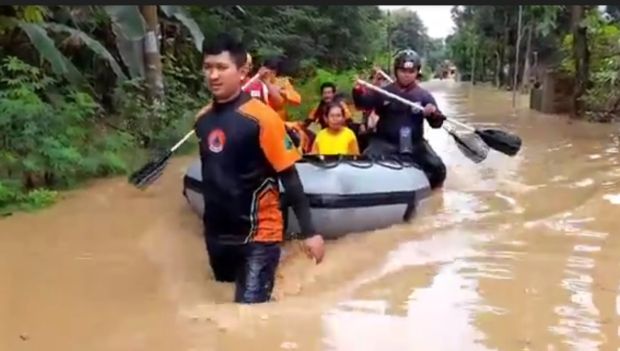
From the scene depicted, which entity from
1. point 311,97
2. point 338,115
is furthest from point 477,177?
point 311,97

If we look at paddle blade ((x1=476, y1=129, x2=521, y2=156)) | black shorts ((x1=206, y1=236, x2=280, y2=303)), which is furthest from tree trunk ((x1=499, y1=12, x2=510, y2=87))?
black shorts ((x1=206, y1=236, x2=280, y2=303))

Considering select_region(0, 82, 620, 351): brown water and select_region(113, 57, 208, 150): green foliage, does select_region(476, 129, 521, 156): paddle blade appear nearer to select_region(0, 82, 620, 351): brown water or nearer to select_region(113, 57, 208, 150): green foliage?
select_region(0, 82, 620, 351): brown water

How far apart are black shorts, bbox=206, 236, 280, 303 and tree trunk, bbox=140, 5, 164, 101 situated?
7.21 m

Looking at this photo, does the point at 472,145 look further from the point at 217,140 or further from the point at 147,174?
the point at 217,140

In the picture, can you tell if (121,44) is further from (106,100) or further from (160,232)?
(160,232)

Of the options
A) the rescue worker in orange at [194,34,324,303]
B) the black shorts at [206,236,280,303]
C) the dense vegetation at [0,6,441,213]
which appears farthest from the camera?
the dense vegetation at [0,6,441,213]

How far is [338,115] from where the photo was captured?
307 inches

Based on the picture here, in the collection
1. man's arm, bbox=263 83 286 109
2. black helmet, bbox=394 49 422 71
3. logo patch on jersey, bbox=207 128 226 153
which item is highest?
black helmet, bbox=394 49 422 71

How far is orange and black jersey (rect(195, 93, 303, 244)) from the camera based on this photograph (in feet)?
15.0

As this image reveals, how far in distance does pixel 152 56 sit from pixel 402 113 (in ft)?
16.0

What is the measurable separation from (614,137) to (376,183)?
921 cm

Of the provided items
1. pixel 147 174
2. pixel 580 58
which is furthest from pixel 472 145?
pixel 580 58

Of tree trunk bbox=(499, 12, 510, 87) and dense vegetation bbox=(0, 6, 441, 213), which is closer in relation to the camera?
dense vegetation bbox=(0, 6, 441, 213)

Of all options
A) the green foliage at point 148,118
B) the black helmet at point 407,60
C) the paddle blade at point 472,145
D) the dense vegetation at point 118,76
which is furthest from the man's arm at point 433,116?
the green foliage at point 148,118
